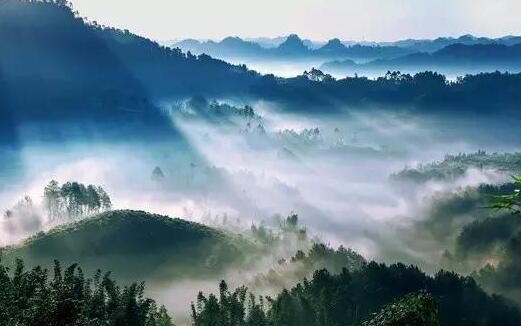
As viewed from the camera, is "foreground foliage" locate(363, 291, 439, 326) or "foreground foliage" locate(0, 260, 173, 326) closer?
"foreground foliage" locate(363, 291, 439, 326)

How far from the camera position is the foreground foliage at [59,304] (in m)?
54.1

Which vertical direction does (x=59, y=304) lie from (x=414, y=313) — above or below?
below

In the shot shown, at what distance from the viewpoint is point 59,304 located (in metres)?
54.0

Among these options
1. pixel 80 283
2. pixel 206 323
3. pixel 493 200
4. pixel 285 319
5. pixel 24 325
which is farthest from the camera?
pixel 285 319

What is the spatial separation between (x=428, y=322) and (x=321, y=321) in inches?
6882

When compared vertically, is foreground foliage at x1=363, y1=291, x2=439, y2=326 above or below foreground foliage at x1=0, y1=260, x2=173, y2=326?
above

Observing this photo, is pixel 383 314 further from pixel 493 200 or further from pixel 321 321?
pixel 321 321

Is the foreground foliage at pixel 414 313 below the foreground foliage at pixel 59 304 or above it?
above

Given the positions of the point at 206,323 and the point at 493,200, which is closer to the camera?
the point at 493,200

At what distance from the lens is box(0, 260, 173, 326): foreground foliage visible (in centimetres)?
5406

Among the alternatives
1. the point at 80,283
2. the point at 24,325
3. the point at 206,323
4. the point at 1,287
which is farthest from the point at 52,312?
the point at 206,323

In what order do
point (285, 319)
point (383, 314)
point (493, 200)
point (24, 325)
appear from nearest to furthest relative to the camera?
point (493, 200), point (383, 314), point (24, 325), point (285, 319)

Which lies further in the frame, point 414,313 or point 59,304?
point 59,304

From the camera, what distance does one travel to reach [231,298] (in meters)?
175
